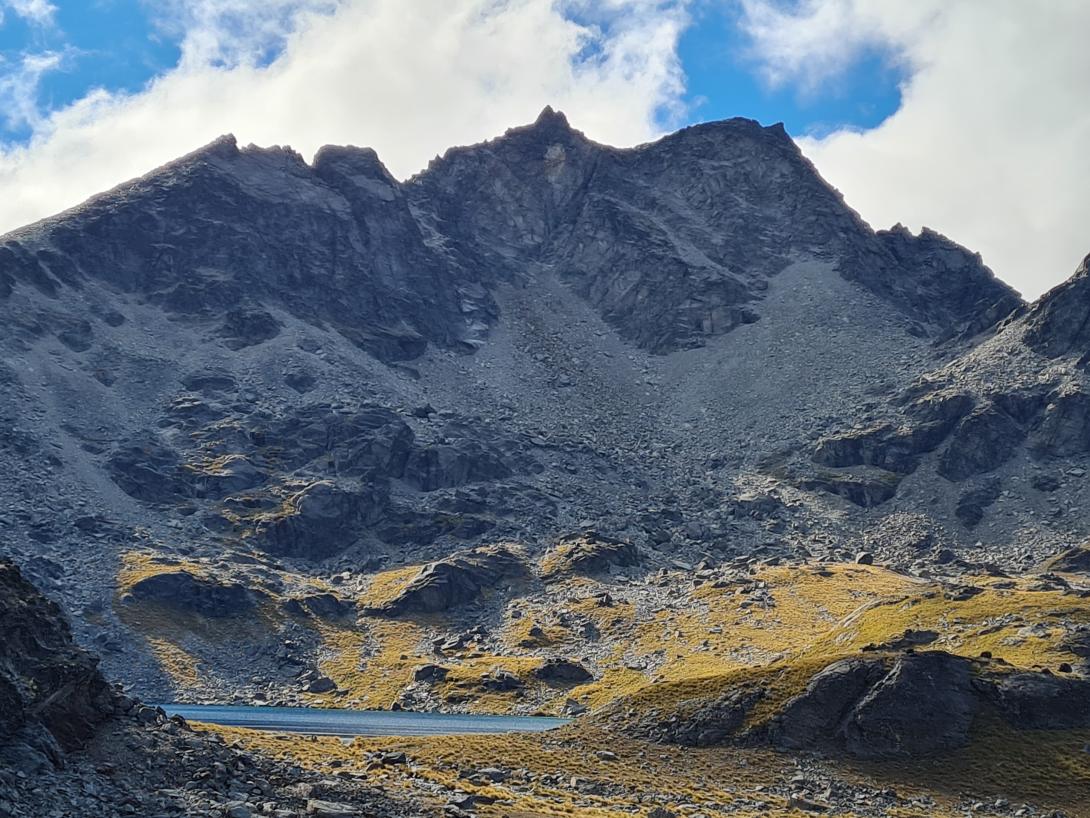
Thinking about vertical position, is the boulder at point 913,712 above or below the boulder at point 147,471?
below

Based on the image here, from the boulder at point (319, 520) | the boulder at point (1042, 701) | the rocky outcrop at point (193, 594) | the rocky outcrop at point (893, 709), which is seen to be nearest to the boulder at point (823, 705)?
A: the rocky outcrop at point (893, 709)

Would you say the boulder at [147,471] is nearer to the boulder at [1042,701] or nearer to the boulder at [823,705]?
the boulder at [823,705]

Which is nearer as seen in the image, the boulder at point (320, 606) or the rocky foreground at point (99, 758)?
the rocky foreground at point (99, 758)

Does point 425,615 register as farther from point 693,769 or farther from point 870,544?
point 693,769

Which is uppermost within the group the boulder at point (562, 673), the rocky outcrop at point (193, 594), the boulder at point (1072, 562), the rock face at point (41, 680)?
the boulder at point (1072, 562)

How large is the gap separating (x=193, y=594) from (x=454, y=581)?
39107 millimetres

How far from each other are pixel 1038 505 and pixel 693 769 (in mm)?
156982

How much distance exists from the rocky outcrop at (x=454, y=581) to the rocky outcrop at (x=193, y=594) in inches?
810

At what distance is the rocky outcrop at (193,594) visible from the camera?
5792 inches

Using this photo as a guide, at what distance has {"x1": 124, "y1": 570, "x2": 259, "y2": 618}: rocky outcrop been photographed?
483 feet

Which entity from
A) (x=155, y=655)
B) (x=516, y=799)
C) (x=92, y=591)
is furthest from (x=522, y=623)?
(x=516, y=799)

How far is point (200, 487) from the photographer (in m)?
190

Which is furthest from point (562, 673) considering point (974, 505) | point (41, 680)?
point (974, 505)

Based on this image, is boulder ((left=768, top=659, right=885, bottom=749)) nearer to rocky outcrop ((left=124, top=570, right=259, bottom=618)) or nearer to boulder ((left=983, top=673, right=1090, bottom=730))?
boulder ((left=983, top=673, right=1090, bottom=730))
